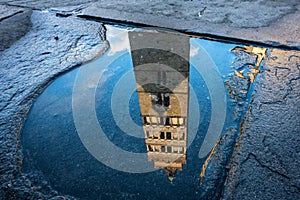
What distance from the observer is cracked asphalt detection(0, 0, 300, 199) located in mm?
1347

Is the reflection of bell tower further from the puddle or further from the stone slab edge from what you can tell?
the stone slab edge

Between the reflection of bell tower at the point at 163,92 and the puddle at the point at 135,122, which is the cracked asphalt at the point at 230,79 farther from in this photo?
the reflection of bell tower at the point at 163,92

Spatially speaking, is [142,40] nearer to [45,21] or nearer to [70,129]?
[70,129]

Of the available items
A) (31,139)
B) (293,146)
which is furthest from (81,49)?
(293,146)

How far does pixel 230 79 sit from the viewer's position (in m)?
2.09

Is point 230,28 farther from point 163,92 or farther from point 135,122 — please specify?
point 135,122

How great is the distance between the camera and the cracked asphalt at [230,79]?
135cm

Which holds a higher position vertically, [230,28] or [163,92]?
[230,28]

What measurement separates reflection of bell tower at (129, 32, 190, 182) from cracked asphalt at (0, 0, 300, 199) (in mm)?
272

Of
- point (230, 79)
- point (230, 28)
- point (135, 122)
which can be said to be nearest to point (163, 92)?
point (135, 122)

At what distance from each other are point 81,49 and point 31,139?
1.38 m

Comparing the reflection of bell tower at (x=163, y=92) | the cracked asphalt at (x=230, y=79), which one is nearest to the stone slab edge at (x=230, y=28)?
the cracked asphalt at (x=230, y=79)

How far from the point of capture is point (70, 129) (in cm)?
173

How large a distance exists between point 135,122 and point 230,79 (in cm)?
98
